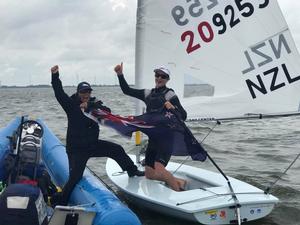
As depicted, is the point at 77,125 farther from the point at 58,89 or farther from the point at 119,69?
the point at 119,69

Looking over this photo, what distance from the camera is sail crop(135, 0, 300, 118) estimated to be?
551 cm

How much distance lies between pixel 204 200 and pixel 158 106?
1270 mm

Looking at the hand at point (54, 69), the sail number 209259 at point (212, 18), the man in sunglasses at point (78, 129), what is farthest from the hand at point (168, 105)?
the hand at point (54, 69)

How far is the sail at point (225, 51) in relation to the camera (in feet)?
18.1

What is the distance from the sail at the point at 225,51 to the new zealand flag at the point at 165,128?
474 millimetres

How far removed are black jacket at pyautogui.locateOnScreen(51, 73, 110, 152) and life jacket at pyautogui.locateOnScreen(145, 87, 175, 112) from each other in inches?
27.8

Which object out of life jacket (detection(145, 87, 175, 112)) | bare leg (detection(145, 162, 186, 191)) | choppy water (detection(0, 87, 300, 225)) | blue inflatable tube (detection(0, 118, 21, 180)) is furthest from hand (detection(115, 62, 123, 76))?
blue inflatable tube (detection(0, 118, 21, 180))

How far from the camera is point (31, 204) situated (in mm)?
3551

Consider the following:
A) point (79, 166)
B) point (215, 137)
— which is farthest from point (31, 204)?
point (215, 137)

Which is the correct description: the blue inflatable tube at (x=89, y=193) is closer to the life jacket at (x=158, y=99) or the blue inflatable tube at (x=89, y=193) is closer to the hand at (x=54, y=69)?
the life jacket at (x=158, y=99)

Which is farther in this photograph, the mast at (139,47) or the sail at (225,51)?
the mast at (139,47)

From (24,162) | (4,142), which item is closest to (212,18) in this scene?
(24,162)

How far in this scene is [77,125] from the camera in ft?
16.5

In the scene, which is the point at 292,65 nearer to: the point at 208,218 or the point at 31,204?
the point at 208,218
